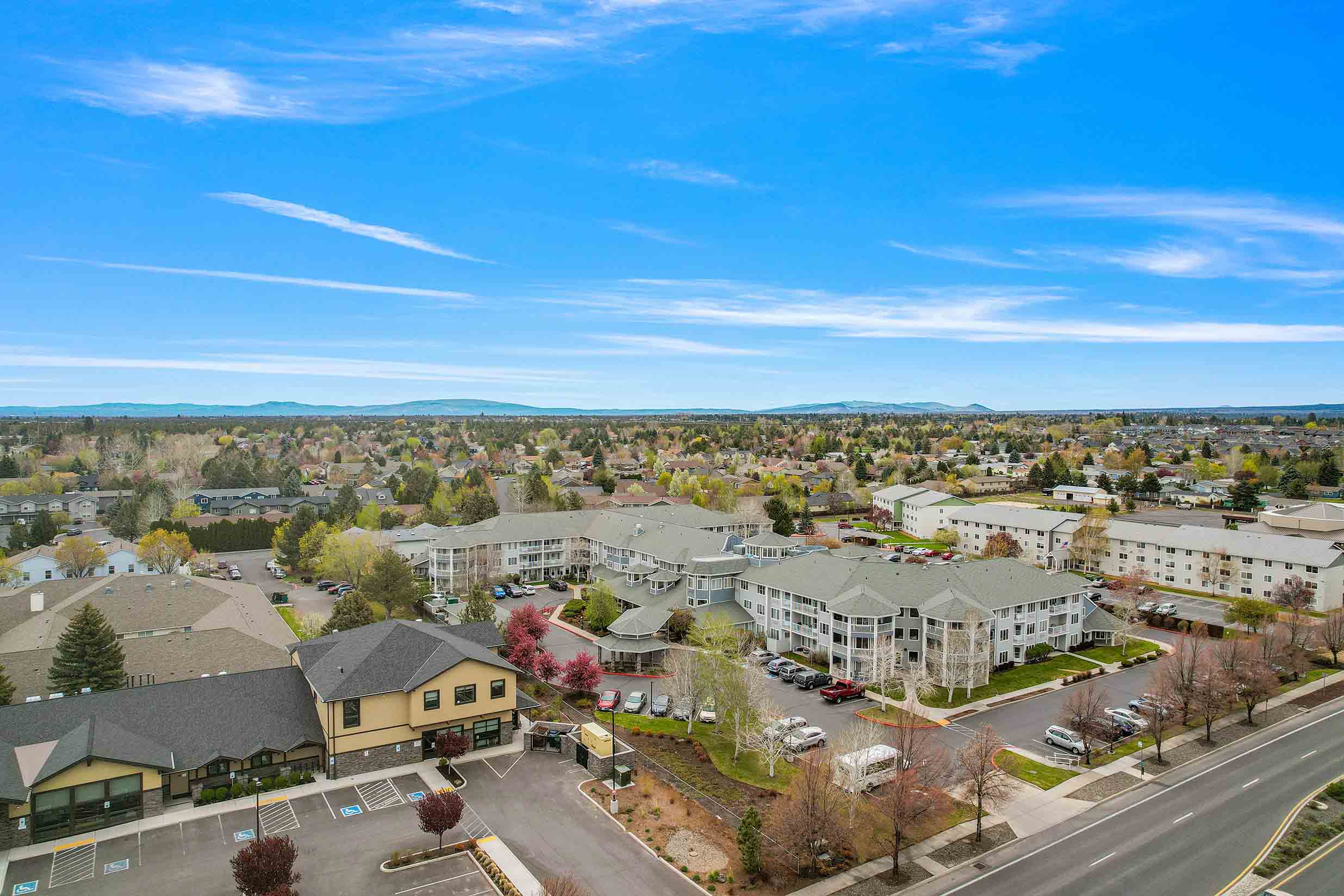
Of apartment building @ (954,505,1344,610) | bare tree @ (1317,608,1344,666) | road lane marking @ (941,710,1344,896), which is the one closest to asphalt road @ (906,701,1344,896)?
road lane marking @ (941,710,1344,896)

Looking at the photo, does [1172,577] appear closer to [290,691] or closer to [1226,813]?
[1226,813]

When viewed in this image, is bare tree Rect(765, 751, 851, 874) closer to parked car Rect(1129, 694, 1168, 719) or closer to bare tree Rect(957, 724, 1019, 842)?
bare tree Rect(957, 724, 1019, 842)

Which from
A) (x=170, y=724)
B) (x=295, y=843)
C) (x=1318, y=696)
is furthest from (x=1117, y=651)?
(x=170, y=724)

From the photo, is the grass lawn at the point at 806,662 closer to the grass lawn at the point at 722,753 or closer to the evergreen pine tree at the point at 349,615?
the grass lawn at the point at 722,753

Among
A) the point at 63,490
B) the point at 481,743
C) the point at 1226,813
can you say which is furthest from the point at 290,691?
the point at 63,490

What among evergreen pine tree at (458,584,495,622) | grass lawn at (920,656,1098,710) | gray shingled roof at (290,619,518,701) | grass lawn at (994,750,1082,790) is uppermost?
gray shingled roof at (290,619,518,701)

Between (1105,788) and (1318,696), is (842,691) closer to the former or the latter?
(1105,788)
